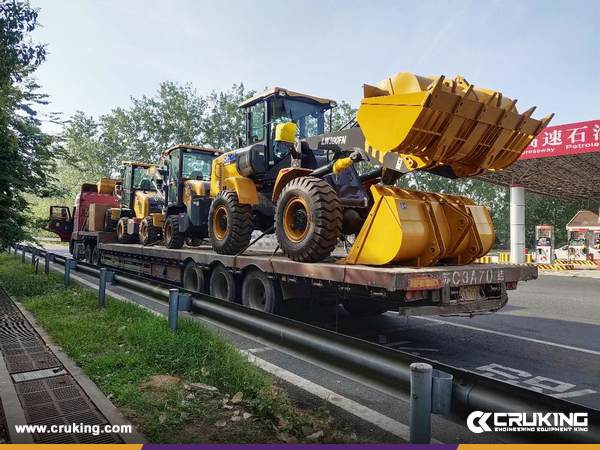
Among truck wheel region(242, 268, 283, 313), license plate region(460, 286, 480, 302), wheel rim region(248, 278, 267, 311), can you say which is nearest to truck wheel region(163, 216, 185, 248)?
truck wheel region(242, 268, 283, 313)

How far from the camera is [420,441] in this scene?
7.54ft

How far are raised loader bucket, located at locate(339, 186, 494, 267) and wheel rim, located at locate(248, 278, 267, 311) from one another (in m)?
1.75

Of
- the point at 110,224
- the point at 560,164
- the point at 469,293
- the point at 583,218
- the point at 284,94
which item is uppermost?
the point at 560,164

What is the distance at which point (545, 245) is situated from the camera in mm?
25344

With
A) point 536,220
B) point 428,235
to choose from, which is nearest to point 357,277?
point 428,235

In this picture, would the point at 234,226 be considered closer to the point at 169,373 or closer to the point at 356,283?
the point at 356,283

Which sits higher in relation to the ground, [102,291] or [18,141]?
[18,141]

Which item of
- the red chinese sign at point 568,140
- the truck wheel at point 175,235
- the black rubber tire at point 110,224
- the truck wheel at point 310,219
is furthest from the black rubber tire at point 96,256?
the red chinese sign at point 568,140

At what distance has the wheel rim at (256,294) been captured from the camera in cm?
717

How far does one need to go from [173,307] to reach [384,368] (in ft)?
9.99

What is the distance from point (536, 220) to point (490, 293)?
45510 millimetres

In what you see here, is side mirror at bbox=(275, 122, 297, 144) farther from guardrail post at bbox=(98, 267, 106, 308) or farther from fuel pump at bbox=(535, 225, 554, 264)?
fuel pump at bbox=(535, 225, 554, 264)

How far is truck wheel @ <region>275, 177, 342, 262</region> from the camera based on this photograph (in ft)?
19.8

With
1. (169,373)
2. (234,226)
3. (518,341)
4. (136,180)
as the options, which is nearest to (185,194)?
(234,226)
